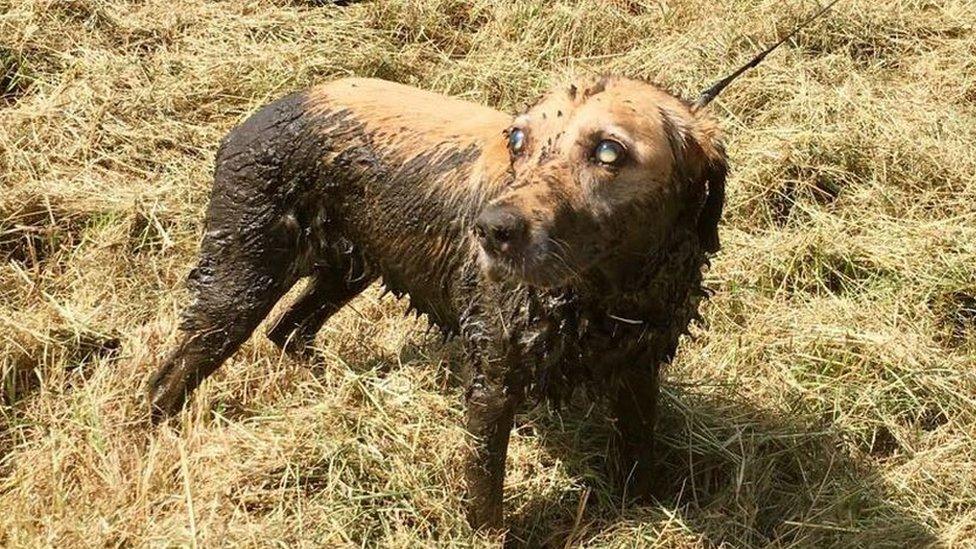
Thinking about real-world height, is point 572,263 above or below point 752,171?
above

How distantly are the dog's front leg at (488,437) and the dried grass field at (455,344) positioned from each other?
19cm

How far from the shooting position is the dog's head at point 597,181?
306cm

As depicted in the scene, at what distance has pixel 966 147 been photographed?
618 centimetres

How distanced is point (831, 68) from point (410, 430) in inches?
159

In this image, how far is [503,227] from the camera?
2979mm

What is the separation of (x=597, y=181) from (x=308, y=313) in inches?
88.9

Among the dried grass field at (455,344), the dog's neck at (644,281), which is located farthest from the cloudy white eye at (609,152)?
the dried grass field at (455,344)

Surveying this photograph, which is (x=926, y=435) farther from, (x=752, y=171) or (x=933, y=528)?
(x=752, y=171)

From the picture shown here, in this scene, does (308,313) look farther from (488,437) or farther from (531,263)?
(531,263)

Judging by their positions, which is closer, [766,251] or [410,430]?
[410,430]

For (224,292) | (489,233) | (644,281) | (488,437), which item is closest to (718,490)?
(488,437)

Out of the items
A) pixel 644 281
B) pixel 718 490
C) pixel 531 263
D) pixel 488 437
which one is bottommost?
pixel 718 490

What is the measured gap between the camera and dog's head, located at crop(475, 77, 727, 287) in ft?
10.0

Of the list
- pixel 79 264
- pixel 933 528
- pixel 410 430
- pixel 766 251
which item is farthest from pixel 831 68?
pixel 79 264
